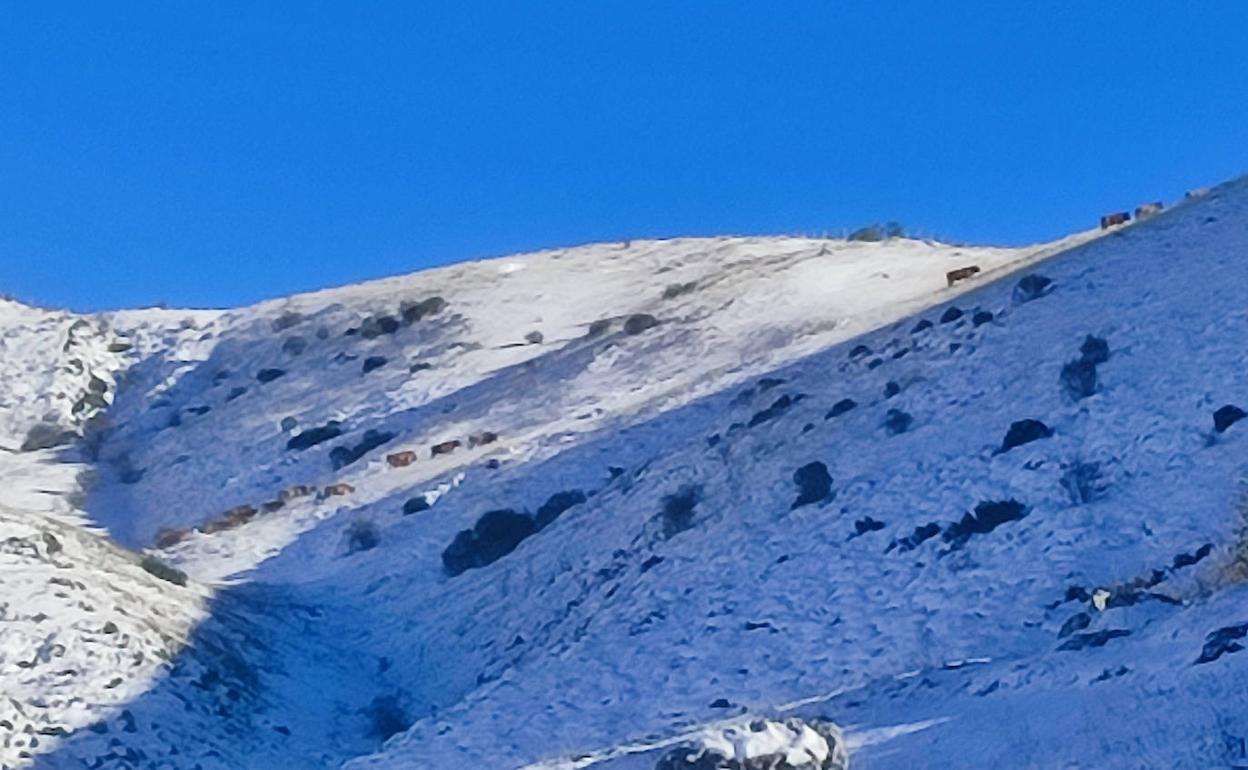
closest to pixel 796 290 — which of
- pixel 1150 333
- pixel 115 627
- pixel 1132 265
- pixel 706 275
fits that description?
pixel 706 275

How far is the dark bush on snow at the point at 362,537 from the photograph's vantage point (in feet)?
121

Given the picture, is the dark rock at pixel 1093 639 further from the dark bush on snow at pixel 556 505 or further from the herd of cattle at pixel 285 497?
the herd of cattle at pixel 285 497

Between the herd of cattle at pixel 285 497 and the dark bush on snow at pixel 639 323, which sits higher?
the dark bush on snow at pixel 639 323

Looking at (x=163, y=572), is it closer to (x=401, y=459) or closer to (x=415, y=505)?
(x=415, y=505)

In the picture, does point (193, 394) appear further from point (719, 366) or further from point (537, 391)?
point (719, 366)

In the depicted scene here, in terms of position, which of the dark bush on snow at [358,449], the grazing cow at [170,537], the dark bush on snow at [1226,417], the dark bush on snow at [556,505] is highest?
the dark bush on snow at [358,449]

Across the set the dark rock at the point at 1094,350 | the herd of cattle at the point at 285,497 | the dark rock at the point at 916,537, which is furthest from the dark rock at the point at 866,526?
the herd of cattle at the point at 285,497

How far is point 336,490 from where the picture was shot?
41406 millimetres

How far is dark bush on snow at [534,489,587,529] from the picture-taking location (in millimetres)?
34719

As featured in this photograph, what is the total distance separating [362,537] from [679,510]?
890cm

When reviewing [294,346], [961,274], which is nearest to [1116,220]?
[961,274]

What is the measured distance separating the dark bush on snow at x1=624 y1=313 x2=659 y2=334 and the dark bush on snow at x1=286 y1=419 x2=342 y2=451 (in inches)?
296

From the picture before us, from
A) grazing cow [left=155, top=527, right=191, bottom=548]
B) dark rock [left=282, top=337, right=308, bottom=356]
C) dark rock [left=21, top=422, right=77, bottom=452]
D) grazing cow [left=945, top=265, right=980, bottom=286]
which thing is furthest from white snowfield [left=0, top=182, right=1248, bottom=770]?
dark rock [left=282, top=337, right=308, bottom=356]

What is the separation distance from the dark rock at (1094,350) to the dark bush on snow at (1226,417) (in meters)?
3.33
